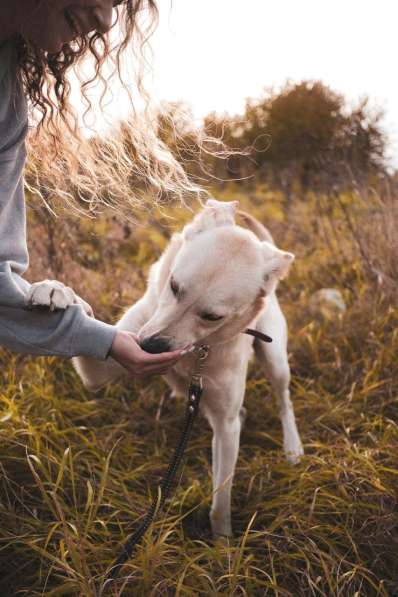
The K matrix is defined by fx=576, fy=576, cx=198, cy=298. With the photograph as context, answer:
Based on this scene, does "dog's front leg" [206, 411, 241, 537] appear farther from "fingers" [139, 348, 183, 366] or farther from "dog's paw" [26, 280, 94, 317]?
"dog's paw" [26, 280, 94, 317]

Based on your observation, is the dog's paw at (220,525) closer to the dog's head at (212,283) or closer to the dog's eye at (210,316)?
the dog's head at (212,283)

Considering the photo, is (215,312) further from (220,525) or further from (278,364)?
(278,364)

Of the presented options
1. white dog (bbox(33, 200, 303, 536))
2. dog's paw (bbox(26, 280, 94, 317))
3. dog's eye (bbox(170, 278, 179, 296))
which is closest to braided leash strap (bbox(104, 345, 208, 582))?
white dog (bbox(33, 200, 303, 536))

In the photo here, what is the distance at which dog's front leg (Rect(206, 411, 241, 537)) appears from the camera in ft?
8.41

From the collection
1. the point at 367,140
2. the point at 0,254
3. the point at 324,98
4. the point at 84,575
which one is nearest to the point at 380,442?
the point at 84,575

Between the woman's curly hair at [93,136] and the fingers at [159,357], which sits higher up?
the woman's curly hair at [93,136]

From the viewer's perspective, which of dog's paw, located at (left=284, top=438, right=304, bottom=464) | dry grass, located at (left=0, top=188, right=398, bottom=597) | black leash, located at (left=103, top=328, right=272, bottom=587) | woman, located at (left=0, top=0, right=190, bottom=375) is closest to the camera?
woman, located at (left=0, top=0, right=190, bottom=375)

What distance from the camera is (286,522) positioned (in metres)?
2.52

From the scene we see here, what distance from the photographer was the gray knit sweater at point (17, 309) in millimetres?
1870

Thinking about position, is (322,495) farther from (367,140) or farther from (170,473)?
(367,140)

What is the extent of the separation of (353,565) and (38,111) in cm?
206

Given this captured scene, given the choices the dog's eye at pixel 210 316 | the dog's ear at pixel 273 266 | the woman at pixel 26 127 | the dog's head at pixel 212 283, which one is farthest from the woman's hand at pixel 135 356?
the dog's ear at pixel 273 266

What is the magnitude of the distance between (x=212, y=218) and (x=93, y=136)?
0.65 m

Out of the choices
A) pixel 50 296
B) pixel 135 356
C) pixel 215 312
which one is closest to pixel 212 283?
pixel 215 312
